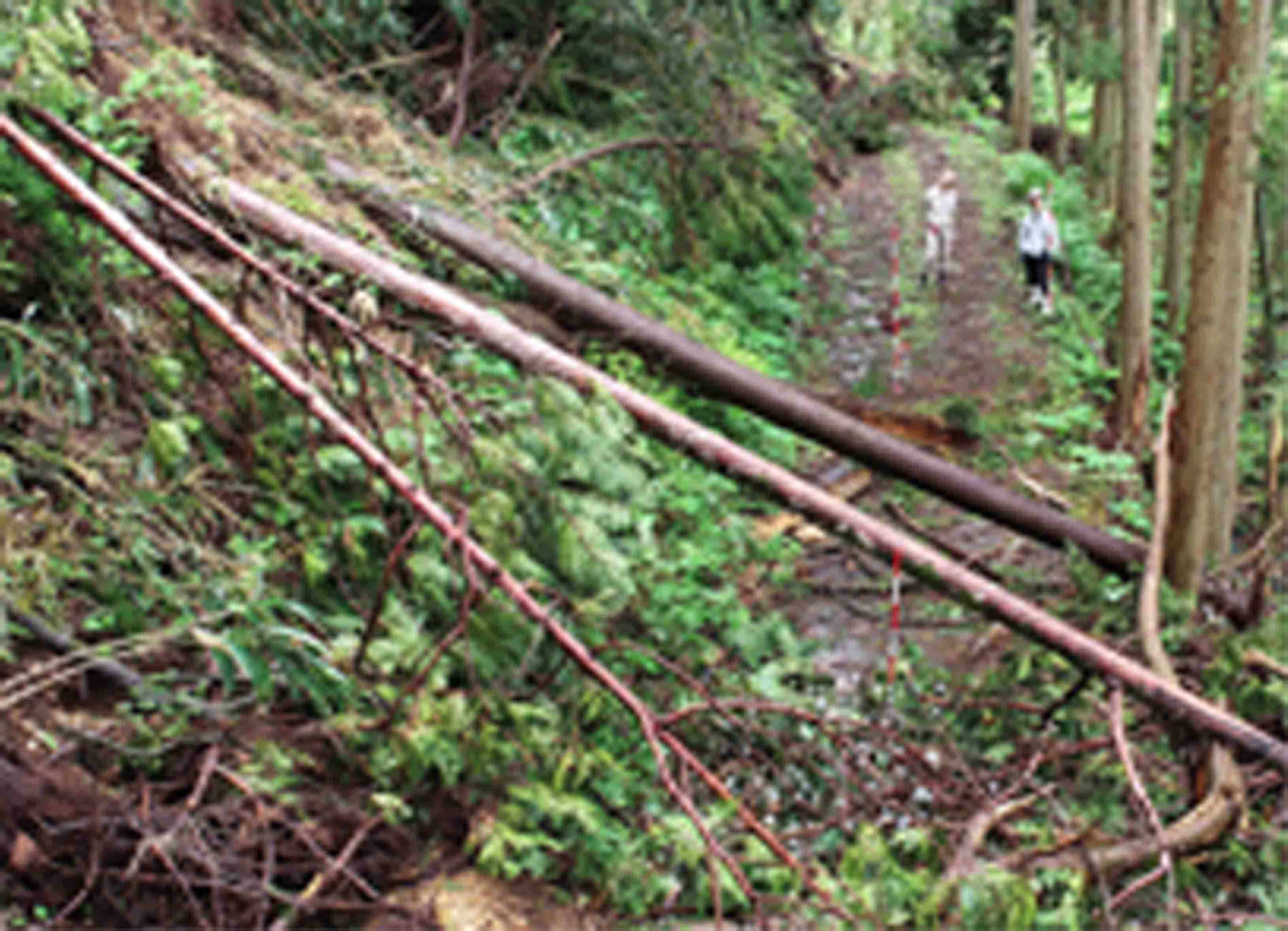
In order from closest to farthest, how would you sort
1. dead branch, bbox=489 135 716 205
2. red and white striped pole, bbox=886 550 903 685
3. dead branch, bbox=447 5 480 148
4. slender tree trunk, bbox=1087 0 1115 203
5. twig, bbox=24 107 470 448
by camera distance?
1. twig, bbox=24 107 470 448
2. red and white striped pole, bbox=886 550 903 685
3. dead branch, bbox=489 135 716 205
4. dead branch, bbox=447 5 480 148
5. slender tree trunk, bbox=1087 0 1115 203

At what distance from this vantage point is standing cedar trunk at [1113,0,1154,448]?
1156 centimetres

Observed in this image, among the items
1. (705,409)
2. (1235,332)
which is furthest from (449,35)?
(1235,332)

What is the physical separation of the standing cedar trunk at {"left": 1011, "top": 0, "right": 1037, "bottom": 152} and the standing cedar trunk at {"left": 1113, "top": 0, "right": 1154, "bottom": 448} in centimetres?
1145

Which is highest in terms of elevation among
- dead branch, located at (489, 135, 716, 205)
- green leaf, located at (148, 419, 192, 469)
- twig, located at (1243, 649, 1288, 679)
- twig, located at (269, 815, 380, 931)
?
dead branch, located at (489, 135, 716, 205)

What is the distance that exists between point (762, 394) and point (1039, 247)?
32.8ft

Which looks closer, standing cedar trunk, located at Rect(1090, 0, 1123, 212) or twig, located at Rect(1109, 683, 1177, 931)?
twig, located at Rect(1109, 683, 1177, 931)

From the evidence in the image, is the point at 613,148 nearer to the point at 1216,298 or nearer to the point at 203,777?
the point at 1216,298

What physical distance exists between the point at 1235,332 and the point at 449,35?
7423 millimetres

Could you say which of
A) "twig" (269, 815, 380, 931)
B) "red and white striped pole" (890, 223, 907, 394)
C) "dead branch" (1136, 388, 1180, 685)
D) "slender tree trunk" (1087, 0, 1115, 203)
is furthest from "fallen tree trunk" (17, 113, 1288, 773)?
"slender tree trunk" (1087, 0, 1115, 203)

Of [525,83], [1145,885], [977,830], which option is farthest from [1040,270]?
[1145,885]

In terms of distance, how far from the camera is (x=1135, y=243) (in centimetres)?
1185

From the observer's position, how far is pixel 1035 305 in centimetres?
1512

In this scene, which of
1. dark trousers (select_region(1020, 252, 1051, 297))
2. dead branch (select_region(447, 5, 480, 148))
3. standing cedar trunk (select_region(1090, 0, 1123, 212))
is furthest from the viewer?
A: standing cedar trunk (select_region(1090, 0, 1123, 212))

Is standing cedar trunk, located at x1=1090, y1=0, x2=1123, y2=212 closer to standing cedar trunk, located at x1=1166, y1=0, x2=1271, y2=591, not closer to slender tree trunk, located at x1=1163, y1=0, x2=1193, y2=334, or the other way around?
slender tree trunk, located at x1=1163, y1=0, x2=1193, y2=334
